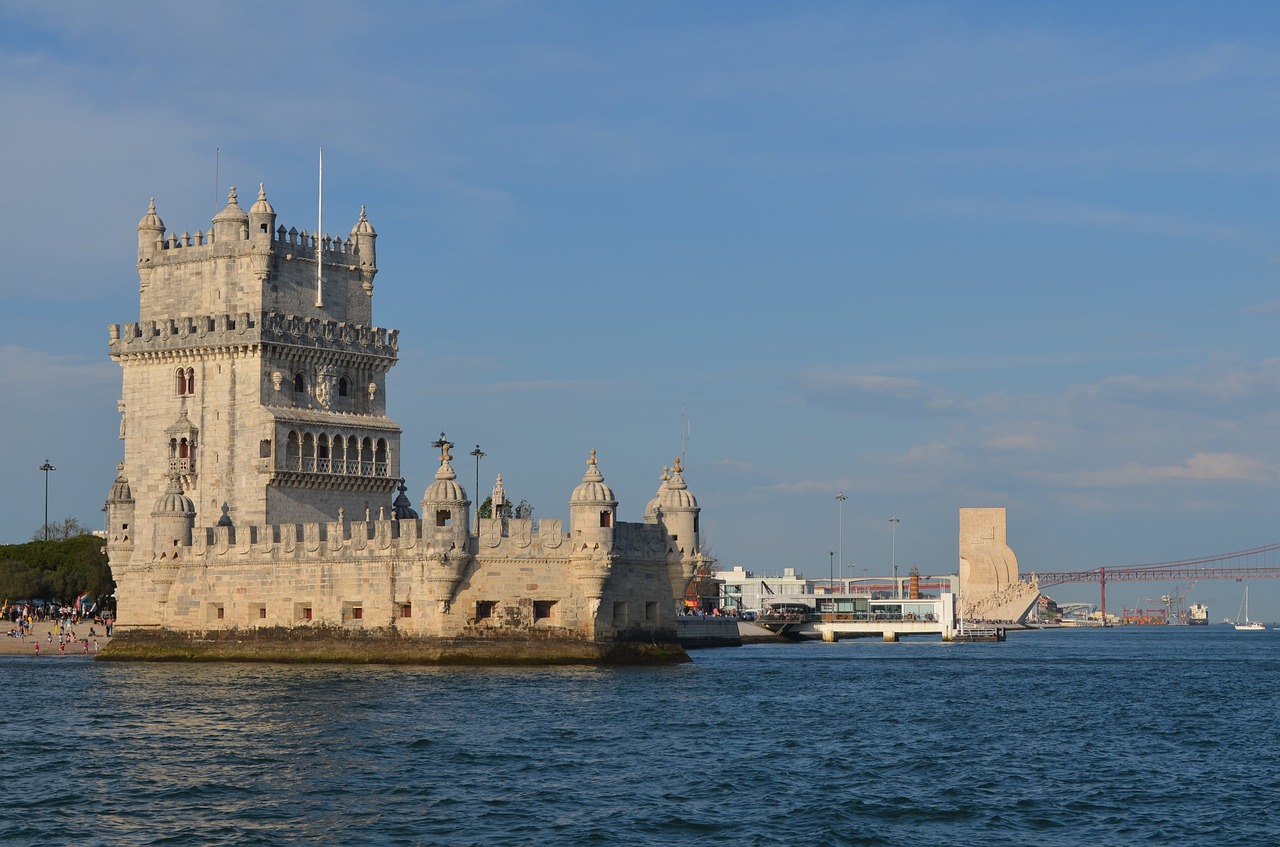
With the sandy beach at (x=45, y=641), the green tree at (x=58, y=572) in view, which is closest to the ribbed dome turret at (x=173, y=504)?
the sandy beach at (x=45, y=641)

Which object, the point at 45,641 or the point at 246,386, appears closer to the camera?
the point at 246,386

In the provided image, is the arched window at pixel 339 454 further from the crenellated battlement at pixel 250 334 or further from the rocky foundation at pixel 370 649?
the rocky foundation at pixel 370 649

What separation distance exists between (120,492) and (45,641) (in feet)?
56.6

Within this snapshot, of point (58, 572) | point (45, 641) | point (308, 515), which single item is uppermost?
point (308, 515)

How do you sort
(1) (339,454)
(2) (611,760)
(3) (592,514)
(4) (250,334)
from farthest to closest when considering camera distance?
(1) (339,454)
(4) (250,334)
(3) (592,514)
(2) (611,760)

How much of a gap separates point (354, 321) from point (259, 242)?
6872mm

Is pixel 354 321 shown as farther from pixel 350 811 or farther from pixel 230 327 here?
pixel 350 811

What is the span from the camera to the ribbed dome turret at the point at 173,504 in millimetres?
75625

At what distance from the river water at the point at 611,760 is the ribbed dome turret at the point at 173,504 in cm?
755

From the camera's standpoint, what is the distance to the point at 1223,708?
6366cm

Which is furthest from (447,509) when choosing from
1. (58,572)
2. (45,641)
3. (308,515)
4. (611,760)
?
(58,572)

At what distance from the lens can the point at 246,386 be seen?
77.6 m

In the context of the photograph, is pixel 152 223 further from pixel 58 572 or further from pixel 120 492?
pixel 58 572

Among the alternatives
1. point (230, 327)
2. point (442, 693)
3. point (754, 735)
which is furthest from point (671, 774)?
point (230, 327)
